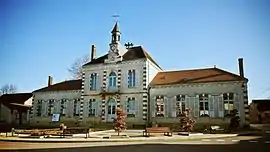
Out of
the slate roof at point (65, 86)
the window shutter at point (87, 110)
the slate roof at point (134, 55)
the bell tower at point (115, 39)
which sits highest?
the bell tower at point (115, 39)

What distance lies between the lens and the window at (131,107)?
28.0 metres

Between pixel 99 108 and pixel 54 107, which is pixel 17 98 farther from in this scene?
pixel 99 108

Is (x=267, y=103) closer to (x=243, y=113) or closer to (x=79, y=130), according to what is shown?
(x=243, y=113)

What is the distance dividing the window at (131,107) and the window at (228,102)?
9.17 m

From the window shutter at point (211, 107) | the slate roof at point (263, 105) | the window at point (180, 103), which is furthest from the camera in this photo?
the slate roof at point (263, 105)

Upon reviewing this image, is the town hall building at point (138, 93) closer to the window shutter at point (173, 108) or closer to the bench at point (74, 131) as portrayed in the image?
the window shutter at point (173, 108)

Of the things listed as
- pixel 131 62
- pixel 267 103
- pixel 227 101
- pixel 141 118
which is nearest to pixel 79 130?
pixel 141 118

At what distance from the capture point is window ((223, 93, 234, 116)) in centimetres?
2434

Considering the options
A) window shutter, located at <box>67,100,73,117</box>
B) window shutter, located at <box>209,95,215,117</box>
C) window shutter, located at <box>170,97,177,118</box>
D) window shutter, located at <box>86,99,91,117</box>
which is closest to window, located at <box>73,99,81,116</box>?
window shutter, located at <box>67,100,73,117</box>

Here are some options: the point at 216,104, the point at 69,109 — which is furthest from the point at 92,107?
the point at 216,104

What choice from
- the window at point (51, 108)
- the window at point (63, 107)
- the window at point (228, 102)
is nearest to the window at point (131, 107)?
the window at point (228, 102)

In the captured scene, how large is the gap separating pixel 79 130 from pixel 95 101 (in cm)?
1025

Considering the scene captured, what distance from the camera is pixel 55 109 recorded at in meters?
33.8

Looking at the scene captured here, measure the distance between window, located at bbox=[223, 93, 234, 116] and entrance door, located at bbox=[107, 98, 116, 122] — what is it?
11.7 metres
